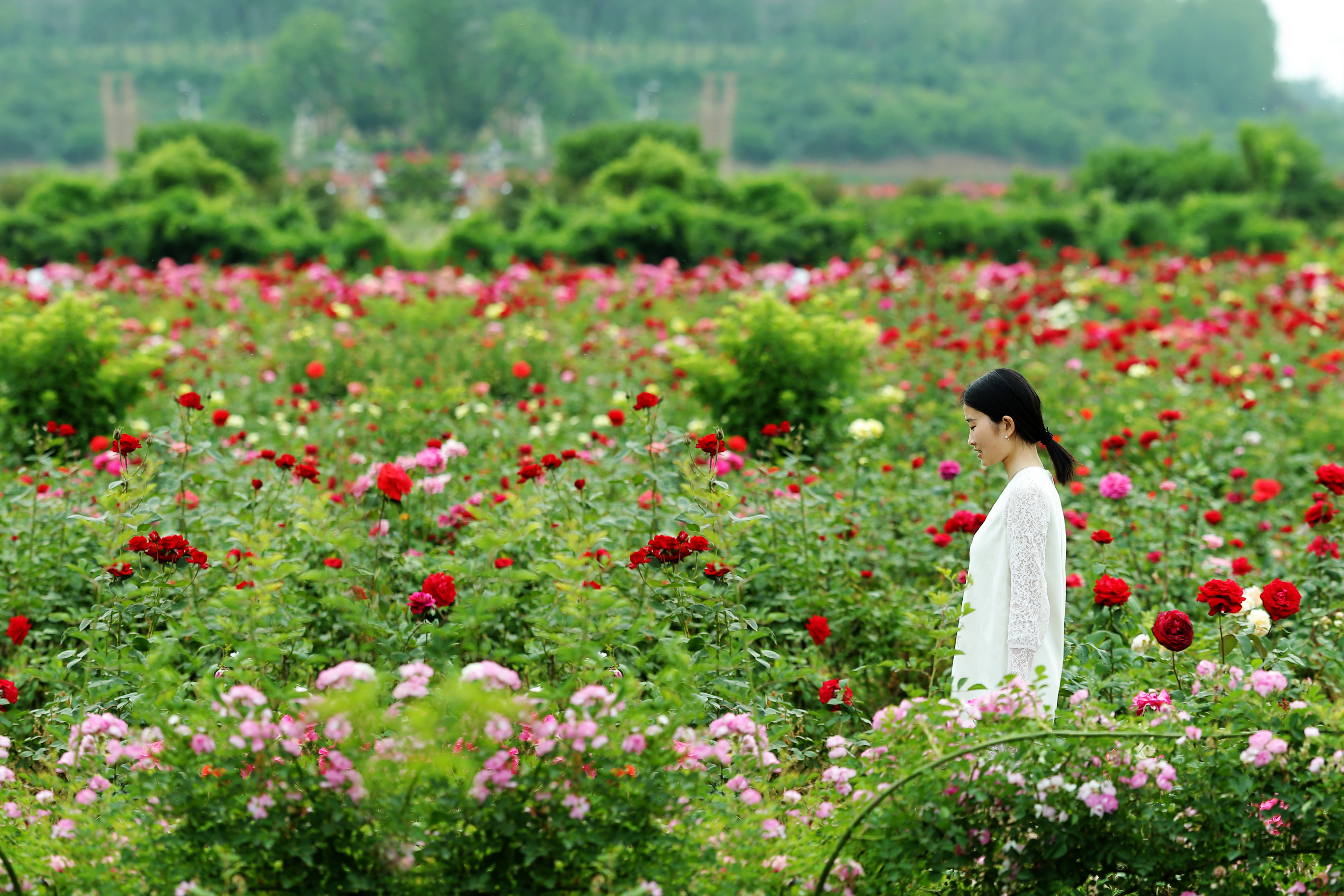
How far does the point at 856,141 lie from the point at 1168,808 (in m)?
60.1

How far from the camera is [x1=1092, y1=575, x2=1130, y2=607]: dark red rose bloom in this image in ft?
8.28

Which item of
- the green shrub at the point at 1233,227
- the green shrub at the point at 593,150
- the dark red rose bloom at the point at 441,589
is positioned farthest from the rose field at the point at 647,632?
the green shrub at the point at 593,150

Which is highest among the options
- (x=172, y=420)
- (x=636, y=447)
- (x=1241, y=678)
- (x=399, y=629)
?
(x=636, y=447)

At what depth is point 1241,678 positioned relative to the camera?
2268 millimetres

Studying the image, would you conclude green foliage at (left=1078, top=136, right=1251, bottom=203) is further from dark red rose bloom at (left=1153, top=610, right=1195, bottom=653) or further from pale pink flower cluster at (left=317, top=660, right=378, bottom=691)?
pale pink flower cluster at (left=317, top=660, right=378, bottom=691)

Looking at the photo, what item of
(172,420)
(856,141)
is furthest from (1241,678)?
(856,141)

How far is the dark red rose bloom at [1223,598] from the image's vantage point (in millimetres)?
2328

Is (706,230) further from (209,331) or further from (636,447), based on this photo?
(636,447)

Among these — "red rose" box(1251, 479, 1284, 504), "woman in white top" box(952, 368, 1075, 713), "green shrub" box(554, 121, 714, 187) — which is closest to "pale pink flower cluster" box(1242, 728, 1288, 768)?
"woman in white top" box(952, 368, 1075, 713)

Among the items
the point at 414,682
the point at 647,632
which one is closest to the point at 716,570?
the point at 647,632

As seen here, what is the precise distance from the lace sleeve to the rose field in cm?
18

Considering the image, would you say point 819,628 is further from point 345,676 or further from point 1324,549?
point 1324,549

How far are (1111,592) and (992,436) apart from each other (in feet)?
1.80

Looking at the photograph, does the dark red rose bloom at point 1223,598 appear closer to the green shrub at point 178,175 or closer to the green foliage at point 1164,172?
the green shrub at point 178,175
